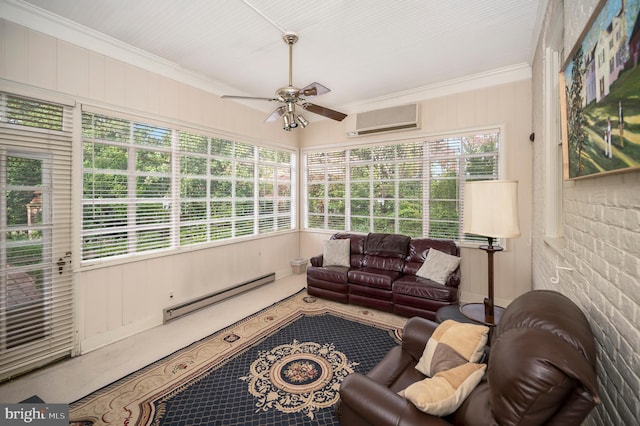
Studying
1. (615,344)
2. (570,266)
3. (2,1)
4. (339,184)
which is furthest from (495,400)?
(339,184)

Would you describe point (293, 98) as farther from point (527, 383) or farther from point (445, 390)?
point (527, 383)

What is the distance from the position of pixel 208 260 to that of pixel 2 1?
10.5 feet

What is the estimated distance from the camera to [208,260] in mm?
4176

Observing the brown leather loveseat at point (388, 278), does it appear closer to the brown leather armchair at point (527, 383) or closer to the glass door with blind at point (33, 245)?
the brown leather armchair at point (527, 383)

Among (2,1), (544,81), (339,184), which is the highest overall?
(2,1)

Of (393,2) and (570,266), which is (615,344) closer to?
(570,266)

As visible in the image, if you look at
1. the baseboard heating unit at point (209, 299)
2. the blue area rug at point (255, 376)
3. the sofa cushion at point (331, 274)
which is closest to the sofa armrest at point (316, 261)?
the sofa cushion at point (331, 274)

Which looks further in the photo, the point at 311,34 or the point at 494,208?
the point at 311,34

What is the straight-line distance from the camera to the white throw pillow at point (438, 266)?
12.1 ft

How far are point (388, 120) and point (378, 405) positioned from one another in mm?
4153

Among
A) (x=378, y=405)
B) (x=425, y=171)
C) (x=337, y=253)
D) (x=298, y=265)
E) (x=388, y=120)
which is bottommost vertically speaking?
(x=298, y=265)

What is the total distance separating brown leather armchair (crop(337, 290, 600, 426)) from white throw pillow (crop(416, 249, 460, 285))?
232 cm

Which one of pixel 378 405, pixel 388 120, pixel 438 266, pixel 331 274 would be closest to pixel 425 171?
pixel 388 120

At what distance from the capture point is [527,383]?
0.92m
